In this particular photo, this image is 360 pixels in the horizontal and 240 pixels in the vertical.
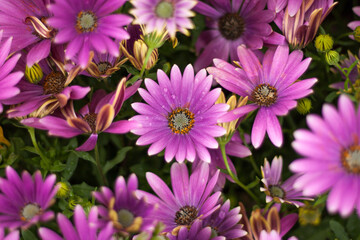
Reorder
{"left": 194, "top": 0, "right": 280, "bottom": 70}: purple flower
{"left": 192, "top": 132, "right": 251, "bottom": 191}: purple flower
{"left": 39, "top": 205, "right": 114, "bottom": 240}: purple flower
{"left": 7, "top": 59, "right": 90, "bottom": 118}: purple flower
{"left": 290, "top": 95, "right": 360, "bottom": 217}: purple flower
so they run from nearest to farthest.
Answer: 1. {"left": 290, "top": 95, "right": 360, "bottom": 217}: purple flower
2. {"left": 39, "top": 205, "right": 114, "bottom": 240}: purple flower
3. {"left": 7, "top": 59, "right": 90, "bottom": 118}: purple flower
4. {"left": 192, "top": 132, "right": 251, "bottom": 191}: purple flower
5. {"left": 194, "top": 0, "right": 280, "bottom": 70}: purple flower

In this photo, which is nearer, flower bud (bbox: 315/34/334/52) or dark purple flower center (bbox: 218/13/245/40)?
flower bud (bbox: 315/34/334/52)

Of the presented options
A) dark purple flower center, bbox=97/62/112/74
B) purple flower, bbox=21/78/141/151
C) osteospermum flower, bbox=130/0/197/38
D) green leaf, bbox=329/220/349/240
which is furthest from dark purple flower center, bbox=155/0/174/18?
green leaf, bbox=329/220/349/240

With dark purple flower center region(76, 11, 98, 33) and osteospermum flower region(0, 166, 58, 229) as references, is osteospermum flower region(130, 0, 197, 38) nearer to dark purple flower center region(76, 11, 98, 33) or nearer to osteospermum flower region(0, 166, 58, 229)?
dark purple flower center region(76, 11, 98, 33)

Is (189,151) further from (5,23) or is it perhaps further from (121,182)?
(5,23)

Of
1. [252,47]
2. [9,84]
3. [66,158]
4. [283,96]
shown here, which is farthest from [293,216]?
[9,84]

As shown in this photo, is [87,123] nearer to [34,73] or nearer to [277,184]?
[34,73]

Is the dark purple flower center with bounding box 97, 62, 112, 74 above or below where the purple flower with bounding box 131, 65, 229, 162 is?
above

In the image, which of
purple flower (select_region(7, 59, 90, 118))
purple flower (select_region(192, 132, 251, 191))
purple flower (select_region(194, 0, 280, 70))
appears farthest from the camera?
purple flower (select_region(194, 0, 280, 70))

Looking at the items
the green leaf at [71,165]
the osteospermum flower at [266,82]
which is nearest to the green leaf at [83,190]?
the green leaf at [71,165]
